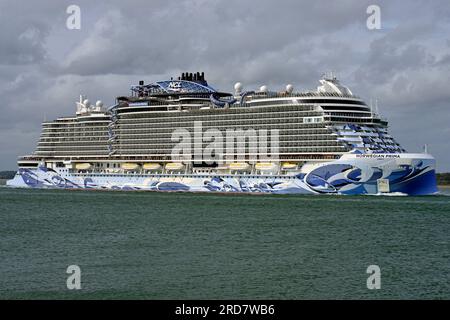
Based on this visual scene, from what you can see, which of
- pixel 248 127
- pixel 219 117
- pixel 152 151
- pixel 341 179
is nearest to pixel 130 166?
pixel 152 151

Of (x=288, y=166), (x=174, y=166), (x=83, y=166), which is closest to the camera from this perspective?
(x=288, y=166)

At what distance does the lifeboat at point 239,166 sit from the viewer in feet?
260

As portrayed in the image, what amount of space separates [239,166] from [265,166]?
3944 millimetres

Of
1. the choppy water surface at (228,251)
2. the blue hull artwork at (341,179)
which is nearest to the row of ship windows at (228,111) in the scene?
the blue hull artwork at (341,179)

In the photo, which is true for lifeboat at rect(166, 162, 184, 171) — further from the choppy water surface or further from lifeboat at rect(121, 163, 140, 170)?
the choppy water surface

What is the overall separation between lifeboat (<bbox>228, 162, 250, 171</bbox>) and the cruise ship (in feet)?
0.42

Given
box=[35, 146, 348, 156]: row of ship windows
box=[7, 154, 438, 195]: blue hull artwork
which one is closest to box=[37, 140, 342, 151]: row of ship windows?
box=[35, 146, 348, 156]: row of ship windows

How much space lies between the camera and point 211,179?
264ft

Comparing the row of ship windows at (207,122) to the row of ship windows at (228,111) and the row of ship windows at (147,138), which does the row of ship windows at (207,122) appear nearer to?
the row of ship windows at (228,111)

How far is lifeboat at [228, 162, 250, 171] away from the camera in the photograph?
79250mm

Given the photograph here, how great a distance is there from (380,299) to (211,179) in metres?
56.2

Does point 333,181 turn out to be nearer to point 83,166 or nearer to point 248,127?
point 248,127

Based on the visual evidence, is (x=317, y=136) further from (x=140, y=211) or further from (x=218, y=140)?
(x=140, y=211)

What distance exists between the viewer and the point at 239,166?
262 ft
